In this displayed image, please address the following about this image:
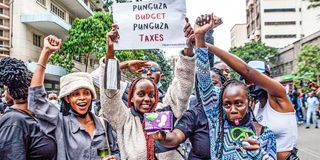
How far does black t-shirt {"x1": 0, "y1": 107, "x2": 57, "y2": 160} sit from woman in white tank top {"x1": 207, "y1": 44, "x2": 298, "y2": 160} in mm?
1282

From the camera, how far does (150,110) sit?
Answer: 3258mm

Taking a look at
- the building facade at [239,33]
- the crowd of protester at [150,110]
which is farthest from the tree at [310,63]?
the building facade at [239,33]

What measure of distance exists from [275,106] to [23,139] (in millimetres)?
1663

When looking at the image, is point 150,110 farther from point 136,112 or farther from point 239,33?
point 239,33

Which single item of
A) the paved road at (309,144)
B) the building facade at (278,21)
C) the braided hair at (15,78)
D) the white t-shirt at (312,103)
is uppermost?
the building facade at (278,21)

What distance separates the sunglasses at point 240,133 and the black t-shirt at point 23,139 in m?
1.18

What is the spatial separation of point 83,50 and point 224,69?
21.7 metres

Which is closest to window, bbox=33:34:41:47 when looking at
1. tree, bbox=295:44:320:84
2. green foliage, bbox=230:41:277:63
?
tree, bbox=295:44:320:84

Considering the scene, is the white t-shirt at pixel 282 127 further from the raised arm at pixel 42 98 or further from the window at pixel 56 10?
the window at pixel 56 10

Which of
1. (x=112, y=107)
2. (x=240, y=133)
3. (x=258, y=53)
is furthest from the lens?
(x=258, y=53)

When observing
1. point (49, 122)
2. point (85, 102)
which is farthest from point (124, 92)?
point (49, 122)

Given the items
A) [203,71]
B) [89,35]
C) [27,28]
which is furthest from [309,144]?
[27,28]

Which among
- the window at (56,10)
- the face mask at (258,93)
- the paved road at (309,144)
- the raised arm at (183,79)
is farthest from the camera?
the window at (56,10)

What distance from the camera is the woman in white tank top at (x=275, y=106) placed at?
2.82 m
